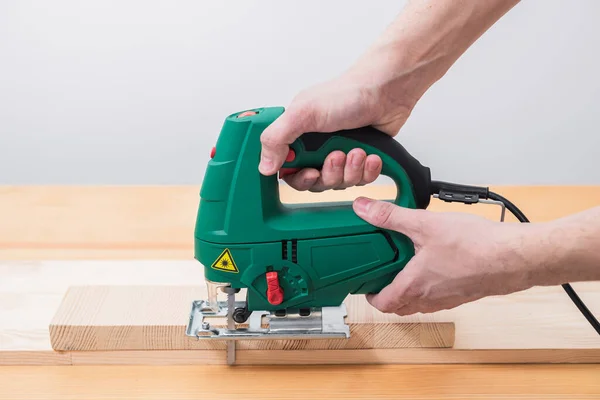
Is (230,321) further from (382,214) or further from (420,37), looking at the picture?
(420,37)

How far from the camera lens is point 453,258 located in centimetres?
123

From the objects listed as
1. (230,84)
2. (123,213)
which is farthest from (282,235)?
(230,84)

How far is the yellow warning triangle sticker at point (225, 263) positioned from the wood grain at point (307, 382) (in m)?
0.20

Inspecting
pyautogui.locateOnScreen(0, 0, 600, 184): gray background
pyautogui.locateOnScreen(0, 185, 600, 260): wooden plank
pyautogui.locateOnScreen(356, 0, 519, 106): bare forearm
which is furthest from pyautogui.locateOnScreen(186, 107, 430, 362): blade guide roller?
pyautogui.locateOnScreen(0, 0, 600, 184): gray background

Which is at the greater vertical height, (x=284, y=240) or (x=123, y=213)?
(x=284, y=240)

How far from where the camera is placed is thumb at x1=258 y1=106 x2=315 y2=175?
1198 millimetres

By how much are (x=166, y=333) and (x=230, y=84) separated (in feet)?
4.82

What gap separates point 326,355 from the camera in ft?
4.48

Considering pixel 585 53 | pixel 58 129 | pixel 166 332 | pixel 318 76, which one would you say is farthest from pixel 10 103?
pixel 585 53

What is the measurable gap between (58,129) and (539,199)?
1744mm

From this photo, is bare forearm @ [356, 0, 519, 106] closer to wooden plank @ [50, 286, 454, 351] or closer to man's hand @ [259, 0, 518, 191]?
man's hand @ [259, 0, 518, 191]

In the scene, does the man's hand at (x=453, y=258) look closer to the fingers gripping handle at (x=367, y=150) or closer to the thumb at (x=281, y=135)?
the fingers gripping handle at (x=367, y=150)

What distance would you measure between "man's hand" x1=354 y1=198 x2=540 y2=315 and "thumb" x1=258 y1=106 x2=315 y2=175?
0.55ft

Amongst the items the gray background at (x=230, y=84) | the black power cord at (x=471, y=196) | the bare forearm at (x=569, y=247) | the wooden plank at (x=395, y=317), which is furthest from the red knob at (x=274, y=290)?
the gray background at (x=230, y=84)
